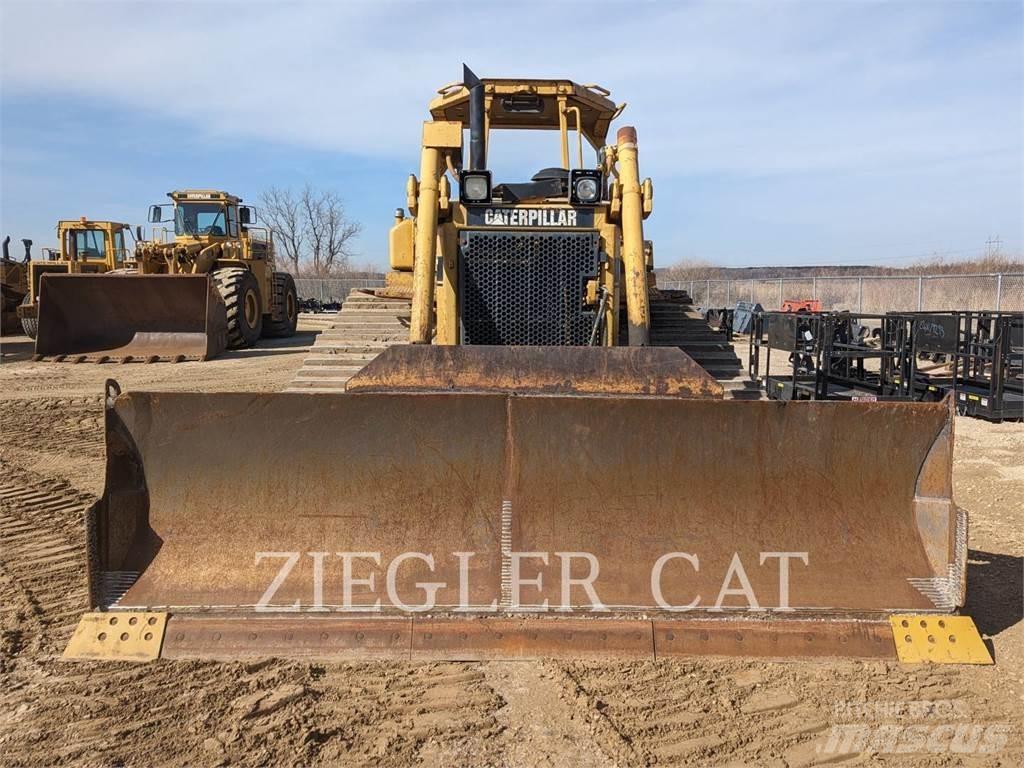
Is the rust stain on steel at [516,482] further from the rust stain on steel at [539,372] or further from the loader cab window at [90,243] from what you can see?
the loader cab window at [90,243]

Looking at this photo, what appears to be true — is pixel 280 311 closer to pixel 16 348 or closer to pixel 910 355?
pixel 16 348

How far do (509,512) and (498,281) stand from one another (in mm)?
2214

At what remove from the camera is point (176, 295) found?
13.7 metres

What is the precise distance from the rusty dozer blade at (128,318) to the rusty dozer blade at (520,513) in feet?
35.6

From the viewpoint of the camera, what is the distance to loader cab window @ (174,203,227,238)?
16781 millimetres

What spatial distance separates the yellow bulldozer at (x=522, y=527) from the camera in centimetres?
307

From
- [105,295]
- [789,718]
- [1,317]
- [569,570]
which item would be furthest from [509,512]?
[1,317]

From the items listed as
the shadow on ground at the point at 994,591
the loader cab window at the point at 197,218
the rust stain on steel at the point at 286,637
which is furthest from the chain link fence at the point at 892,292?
the rust stain on steel at the point at 286,637

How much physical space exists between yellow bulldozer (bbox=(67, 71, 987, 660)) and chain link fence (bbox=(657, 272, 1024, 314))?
14.6m

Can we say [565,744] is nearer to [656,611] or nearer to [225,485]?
[656,611]

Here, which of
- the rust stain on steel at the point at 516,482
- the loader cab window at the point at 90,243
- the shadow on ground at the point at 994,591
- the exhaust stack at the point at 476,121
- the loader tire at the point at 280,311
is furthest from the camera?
the loader cab window at the point at 90,243

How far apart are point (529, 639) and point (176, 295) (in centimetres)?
1241

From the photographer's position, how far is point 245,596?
3.18 meters

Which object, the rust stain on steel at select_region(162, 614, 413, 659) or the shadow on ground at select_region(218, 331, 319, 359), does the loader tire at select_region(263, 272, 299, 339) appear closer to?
the shadow on ground at select_region(218, 331, 319, 359)
